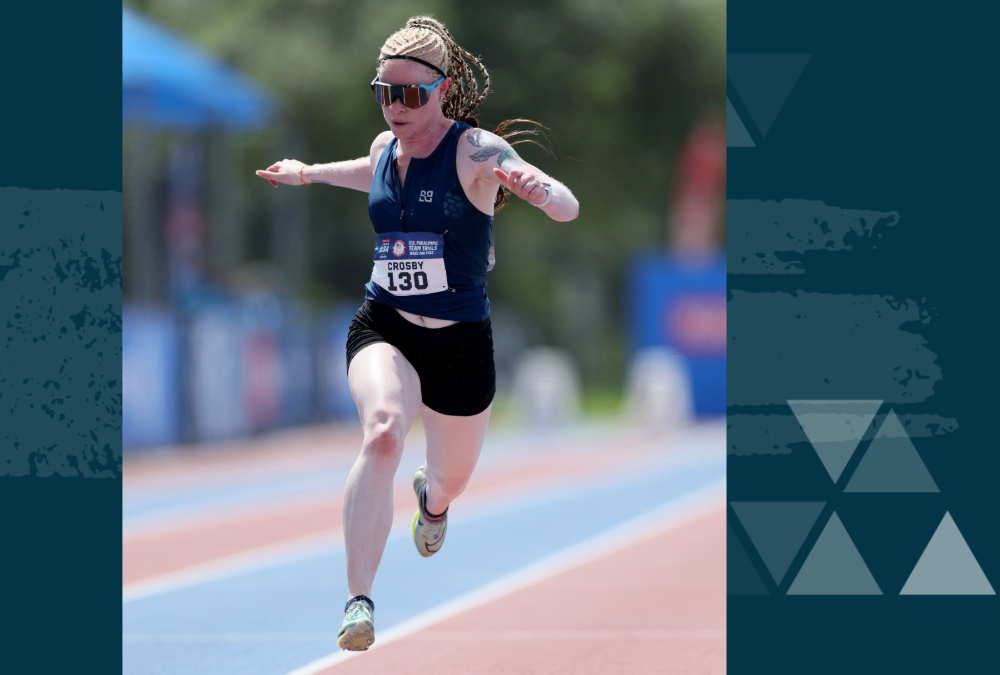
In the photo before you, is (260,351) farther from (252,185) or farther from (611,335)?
(611,335)

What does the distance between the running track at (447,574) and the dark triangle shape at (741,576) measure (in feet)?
2.30

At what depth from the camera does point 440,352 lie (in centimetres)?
553

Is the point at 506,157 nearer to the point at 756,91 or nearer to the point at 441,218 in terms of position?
the point at 441,218

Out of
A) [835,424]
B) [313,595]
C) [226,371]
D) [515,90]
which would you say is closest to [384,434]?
[835,424]

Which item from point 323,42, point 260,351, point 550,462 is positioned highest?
point 323,42

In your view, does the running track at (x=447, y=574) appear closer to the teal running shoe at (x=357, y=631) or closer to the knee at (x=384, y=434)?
the teal running shoe at (x=357, y=631)

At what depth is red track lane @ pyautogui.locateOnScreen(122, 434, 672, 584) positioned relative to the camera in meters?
10.2

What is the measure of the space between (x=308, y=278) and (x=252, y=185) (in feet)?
11.1

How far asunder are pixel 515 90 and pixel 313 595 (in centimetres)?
2758

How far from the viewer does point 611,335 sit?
2004 inches

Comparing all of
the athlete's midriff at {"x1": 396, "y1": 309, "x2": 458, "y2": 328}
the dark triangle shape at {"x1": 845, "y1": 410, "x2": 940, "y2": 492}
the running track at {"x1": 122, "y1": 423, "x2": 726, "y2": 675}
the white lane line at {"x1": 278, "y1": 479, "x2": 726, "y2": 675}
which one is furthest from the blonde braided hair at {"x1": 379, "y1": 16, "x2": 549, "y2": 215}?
the white lane line at {"x1": 278, "y1": 479, "x2": 726, "y2": 675}

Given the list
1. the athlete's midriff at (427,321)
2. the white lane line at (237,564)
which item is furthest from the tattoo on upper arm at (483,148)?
the white lane line at (237,564)

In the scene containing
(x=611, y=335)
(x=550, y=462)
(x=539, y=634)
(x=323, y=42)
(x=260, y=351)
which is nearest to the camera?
(x=539, y=634)

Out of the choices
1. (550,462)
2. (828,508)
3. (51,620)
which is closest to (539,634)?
(828,508)
